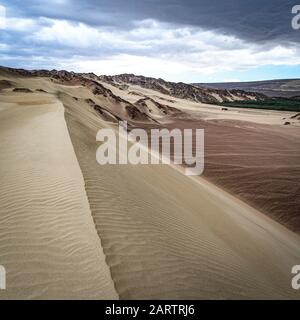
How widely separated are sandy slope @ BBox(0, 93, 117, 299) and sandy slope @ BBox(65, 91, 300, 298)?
236 millimetres

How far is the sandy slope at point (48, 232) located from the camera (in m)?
4.54

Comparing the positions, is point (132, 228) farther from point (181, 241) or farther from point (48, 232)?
point (48, 232)

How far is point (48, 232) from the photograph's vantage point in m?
5.80

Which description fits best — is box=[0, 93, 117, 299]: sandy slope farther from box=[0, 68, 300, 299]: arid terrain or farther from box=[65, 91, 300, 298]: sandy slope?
box=[65, 91, 300, 298]: sandy slope

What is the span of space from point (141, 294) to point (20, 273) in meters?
1.53

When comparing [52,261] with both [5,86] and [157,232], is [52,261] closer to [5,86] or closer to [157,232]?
[157,232]

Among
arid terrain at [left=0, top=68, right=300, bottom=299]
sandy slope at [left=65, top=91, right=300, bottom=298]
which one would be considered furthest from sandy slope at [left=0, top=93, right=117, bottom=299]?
sandy slope at [left=65, top=91, right=300, bottom=298]

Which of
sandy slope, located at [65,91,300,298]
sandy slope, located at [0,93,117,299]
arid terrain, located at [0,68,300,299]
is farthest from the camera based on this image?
sandy slope, located at [65,91,300,298]

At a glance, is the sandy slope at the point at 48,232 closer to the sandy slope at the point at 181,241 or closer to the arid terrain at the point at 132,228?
the arid terrain at the point at 132,228

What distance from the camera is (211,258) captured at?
6.39 metres

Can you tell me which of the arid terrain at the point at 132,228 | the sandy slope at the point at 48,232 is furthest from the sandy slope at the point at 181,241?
the sandy slope at the point at 48,232

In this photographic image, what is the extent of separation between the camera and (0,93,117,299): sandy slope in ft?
14.9

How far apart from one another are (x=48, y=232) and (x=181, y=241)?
230 centimetres

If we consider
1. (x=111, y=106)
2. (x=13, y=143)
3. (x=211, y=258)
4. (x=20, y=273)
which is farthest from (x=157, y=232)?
(x=111, y=106)
